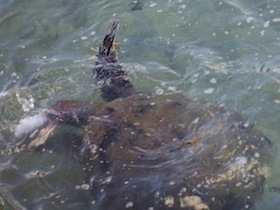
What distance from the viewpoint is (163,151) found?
489 cm

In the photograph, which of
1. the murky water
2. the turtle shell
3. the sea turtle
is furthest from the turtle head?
the turtle shell

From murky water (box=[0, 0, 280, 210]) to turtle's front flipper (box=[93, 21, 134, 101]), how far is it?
19 centimetres

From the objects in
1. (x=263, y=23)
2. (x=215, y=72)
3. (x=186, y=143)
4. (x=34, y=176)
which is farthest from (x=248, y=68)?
(x=34, y=176)

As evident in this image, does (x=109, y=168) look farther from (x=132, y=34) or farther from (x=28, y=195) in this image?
(x=132, y=34)

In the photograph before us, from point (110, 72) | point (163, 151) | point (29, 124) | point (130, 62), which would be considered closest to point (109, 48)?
point (110, 72)

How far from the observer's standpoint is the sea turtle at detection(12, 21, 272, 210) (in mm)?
4543

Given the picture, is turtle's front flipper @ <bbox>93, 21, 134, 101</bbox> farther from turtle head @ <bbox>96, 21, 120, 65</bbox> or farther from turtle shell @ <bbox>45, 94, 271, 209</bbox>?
turtle shell @ <bbox>45, 94, 271, 209</bbox>

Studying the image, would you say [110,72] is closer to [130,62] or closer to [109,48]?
[109,48]

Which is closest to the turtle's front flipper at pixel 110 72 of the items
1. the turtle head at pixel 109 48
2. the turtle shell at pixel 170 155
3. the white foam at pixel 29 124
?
the turtle head at pixel 109 48

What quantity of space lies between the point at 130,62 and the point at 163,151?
2.16 metres

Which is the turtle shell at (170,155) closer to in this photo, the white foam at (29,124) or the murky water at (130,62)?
the murky water at (130,62)

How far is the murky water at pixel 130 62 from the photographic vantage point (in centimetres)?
518

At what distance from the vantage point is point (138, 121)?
5227 millimetres

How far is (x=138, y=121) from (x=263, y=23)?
2746mm
